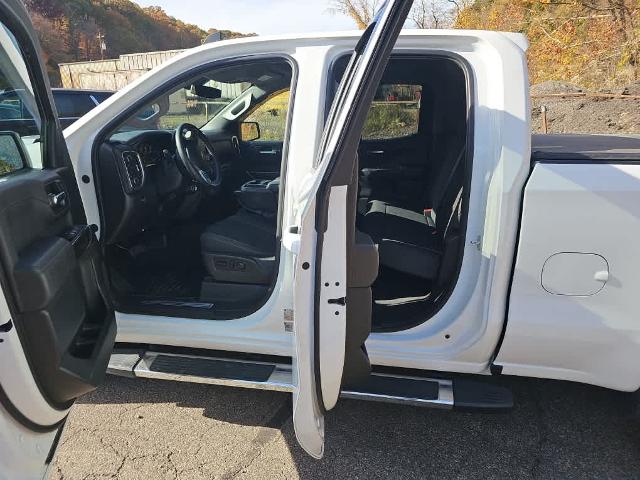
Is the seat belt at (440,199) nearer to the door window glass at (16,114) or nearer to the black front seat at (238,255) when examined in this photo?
the black front seat at (238,255)

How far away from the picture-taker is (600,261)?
1532mm

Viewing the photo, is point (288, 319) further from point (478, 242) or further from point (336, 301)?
point (478, 242)

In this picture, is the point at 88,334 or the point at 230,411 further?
the point at 230,411

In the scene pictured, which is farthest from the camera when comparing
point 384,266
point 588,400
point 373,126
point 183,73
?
point 373,126

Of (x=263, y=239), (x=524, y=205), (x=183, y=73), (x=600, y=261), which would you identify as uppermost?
(x=183, y=73)

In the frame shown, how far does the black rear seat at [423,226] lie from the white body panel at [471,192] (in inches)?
10.4

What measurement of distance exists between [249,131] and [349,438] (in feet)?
8.10

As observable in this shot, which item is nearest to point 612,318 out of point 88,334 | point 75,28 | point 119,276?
point 88,334

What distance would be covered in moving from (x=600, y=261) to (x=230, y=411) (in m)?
1.72

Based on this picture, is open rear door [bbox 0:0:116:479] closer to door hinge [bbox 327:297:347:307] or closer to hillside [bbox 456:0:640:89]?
door hinge [bbox 327:297:347:307]

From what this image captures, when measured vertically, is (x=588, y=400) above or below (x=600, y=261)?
below

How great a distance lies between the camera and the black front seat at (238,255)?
2.23m

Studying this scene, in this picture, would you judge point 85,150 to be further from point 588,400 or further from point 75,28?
point 75,28

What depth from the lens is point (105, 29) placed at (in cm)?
4606
